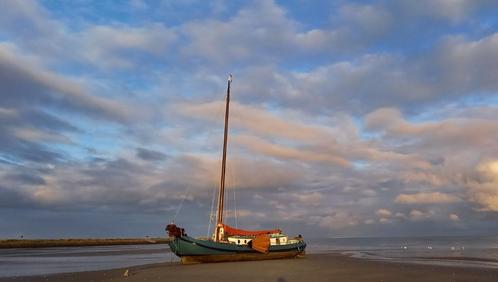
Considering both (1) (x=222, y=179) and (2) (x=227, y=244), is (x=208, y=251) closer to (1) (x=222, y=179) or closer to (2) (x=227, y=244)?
(2) (x=227, y=244)

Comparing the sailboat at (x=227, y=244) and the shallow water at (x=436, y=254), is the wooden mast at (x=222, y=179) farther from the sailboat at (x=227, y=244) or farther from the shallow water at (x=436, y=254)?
the shallow water at (x=436, y=254)

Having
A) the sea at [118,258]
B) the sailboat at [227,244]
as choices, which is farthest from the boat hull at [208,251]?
the sea at [118,258]

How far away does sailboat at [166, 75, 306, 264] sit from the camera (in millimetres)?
48125

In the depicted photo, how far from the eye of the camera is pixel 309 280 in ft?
102

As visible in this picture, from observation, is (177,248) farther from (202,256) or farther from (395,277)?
(395,277)

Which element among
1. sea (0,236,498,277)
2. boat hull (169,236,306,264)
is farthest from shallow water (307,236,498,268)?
boat hull (169,236,306,264)

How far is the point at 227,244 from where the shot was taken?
50219mm

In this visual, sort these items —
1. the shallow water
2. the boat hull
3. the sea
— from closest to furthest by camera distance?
the sea → the boat hull → the shallow water

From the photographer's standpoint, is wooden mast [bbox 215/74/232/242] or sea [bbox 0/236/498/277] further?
wooden mast [bbox 215/74/232/242]

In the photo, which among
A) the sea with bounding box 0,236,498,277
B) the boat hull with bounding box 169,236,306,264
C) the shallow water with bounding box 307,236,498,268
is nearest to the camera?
the sea with bounding box 0,236,498,277

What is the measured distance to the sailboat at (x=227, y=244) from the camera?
48.1 metres

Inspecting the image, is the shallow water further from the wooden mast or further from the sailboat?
the wooden mast

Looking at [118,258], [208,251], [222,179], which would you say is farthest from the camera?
[118,258]

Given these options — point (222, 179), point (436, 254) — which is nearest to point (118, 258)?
point (222, 179)
